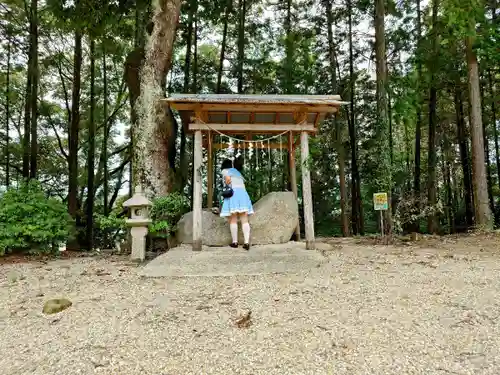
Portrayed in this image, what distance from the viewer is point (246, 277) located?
428 centimetres

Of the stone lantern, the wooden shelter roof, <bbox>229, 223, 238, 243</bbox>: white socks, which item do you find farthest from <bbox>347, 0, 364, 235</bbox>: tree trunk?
the stone lantern

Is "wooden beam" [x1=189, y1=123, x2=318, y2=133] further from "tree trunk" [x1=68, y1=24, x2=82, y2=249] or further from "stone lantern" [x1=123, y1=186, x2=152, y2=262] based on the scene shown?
"tree trunk" [x1=68, y1=24, x2=82, y2=249]

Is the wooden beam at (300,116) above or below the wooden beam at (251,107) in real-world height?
Answer: below

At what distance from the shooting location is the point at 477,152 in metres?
8.01

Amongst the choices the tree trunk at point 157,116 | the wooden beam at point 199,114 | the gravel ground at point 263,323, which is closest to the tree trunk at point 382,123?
the gravel ground at point 263,323

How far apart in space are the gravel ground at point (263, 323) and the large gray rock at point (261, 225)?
5.59 feet

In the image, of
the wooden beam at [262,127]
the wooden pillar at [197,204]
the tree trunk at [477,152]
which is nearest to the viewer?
the wooden pillar at [197,204]

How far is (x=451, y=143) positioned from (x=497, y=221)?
4.49 metres

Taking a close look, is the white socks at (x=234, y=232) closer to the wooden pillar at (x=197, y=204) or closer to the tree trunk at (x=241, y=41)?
the wooden pillar at (x=197, y=204)

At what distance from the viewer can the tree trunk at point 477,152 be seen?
7.88 m

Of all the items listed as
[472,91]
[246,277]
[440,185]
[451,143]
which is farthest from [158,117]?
[440,185]

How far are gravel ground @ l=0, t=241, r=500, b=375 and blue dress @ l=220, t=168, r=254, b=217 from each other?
161cm

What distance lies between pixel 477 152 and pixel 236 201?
19.6ft

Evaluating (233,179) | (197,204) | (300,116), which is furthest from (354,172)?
(197,204)
